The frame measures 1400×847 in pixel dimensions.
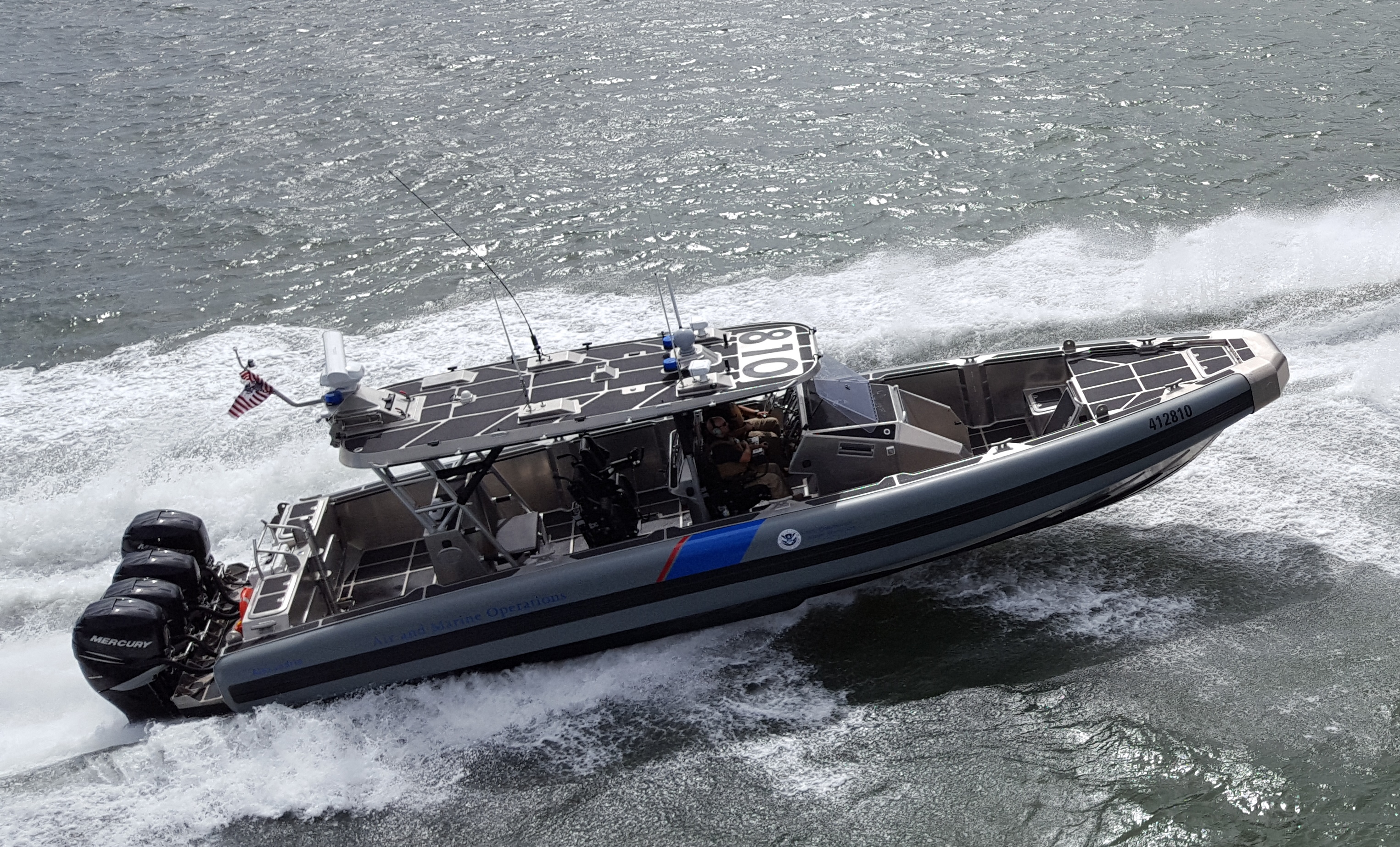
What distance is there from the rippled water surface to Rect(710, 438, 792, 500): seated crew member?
98 cm

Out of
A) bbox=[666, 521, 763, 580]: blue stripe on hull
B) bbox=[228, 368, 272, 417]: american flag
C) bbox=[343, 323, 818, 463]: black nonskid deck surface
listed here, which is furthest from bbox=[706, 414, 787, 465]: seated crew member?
bbox=[228, 368, 272, 417]: american flag

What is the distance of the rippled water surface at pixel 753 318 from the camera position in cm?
721

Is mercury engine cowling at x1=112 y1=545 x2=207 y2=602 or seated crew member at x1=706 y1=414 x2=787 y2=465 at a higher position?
seated crew member at x1=706 y1=414 x2=787 y2=465

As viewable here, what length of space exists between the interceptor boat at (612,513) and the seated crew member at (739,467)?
17mm

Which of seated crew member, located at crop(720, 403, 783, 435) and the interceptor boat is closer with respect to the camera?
the interceptor boat

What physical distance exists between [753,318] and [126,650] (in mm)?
6901

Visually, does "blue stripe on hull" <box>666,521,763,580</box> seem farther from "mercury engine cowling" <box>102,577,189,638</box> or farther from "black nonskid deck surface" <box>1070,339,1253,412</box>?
"mercury engine cowling" <box>102,577,189,638</box>

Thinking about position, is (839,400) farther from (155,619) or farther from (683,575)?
(155,619)

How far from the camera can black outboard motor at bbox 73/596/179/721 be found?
293 inches

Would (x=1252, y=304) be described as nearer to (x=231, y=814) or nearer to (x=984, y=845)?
A: (x=984, y=845)

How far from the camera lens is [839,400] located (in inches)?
342

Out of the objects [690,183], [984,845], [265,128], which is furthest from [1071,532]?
[265,128]

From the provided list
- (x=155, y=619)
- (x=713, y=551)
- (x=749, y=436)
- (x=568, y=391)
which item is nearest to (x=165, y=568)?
(x=155, y=619)

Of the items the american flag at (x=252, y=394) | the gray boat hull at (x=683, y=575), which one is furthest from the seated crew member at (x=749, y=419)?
the american flag at (x=252, y=394)
